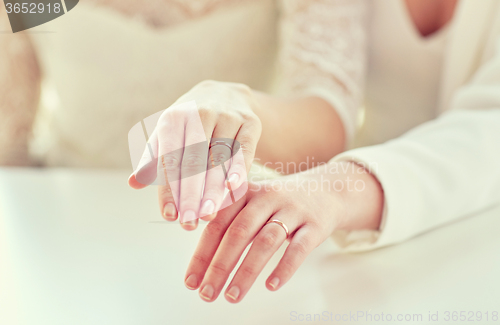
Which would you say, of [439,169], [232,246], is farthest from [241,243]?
[439,169]

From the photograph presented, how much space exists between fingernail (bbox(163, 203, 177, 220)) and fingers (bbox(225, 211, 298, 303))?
0.05 metres

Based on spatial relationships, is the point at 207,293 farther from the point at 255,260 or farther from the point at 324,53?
the point at 324,53

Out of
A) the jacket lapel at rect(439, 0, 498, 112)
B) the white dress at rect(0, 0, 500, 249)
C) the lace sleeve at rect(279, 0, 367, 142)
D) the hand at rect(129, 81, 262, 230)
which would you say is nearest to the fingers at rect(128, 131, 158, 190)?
the hand at rect(129, 81, 262, 230)

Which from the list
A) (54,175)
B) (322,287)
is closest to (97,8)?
(54,175)

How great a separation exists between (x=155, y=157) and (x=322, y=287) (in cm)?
13

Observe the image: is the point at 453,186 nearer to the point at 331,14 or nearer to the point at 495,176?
the point at 495,176

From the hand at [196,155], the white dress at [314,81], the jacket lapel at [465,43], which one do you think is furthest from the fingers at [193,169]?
the jacket lapel at [465,43]

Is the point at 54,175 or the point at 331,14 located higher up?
the point at 331,14

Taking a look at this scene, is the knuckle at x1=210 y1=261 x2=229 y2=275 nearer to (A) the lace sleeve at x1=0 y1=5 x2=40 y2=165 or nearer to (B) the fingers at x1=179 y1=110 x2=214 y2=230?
(B) the fingers at x1=179 y1=110 x2=214 y2=230

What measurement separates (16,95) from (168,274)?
33 cm

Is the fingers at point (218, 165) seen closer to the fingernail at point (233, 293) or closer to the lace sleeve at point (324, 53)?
the fingernail at point (233, 293)

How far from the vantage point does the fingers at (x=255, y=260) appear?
16cm

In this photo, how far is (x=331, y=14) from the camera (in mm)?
390

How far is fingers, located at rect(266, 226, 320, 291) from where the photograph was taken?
0.17m
